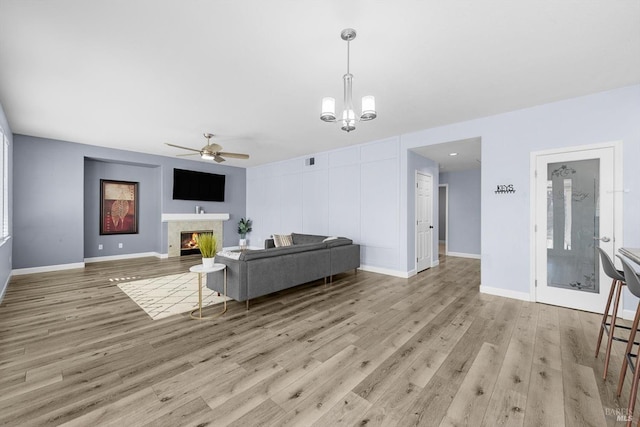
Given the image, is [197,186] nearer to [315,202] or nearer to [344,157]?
[315,202]

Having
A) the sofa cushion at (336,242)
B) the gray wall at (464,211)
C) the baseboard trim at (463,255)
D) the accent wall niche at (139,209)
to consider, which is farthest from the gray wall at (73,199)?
the baseboard trim at (463,255)

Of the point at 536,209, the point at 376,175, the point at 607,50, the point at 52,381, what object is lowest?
the point at 52,381

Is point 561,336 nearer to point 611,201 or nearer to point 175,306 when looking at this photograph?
point 611,201

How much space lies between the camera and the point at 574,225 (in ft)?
12.0

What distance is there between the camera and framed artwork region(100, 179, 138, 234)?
7098 mm

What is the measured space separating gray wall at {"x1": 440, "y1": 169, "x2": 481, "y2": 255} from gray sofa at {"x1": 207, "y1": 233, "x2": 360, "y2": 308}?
4.65 meters

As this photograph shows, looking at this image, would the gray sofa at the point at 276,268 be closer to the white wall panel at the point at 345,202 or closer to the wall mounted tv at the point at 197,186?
the white wall panel at the point at 345,202

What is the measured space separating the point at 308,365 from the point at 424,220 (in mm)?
4721

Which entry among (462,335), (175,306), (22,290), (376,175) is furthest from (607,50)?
(22,290)

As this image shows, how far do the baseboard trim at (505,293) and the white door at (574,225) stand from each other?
16 centimetres

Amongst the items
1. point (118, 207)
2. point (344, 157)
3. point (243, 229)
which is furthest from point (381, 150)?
point (118, 207)

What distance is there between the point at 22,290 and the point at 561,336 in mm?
7685

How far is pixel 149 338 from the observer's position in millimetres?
2777

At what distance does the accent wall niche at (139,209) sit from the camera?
6879mm
